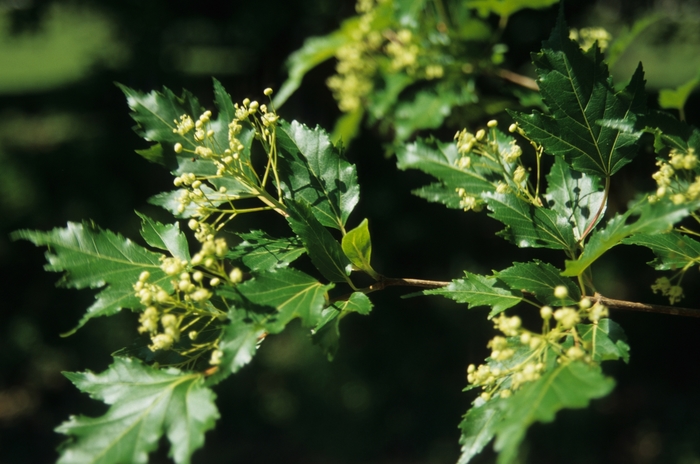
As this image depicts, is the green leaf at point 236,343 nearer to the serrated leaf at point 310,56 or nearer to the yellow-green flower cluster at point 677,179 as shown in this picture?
the yellow-green flower cluster at point 677,179

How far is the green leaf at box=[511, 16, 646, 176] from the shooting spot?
1.25m

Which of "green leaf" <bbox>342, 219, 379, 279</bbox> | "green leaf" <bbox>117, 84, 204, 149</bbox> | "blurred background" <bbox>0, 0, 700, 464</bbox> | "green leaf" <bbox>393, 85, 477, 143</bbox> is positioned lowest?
"blurred background" <bbox>0, 0, 700, 464</bbox>

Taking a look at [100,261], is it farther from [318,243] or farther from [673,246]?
[673,246]

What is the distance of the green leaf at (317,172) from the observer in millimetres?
1386

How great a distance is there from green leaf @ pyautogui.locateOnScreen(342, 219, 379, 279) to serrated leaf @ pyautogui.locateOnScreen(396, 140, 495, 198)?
0.32m

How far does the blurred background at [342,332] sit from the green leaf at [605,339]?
11.8ft

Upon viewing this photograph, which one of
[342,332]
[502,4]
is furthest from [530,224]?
[342,332]

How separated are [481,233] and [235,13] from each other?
365 centimetres

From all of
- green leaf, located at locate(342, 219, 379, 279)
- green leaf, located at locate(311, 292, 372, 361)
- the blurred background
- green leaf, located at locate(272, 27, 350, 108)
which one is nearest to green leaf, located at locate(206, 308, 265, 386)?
green leaf, located at locate(311, 292, 372, 361)

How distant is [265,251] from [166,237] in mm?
222

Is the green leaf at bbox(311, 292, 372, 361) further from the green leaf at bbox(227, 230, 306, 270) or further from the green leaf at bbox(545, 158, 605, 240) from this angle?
the green leaf at bbox(545, 158, 605, 240)

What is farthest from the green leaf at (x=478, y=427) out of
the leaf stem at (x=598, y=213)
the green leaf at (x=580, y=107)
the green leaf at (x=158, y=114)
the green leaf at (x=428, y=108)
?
the green leaf at (x=428, y=108)

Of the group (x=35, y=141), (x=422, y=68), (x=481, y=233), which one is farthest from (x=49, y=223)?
(x=422, y=68)

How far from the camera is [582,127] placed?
130 centimetres
